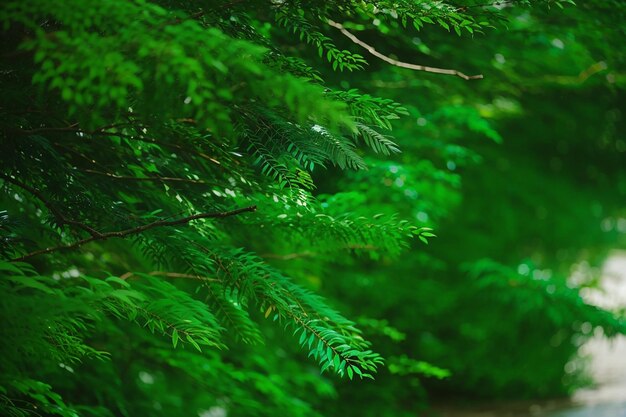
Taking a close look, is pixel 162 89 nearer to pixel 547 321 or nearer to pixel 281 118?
pixel 281 118

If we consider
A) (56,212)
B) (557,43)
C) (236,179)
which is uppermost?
(557,43)

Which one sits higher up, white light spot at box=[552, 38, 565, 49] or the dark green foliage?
white light spot at box=[552, 38, 565, 49]

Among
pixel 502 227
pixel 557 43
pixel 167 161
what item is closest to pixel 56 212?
pixel 167 161

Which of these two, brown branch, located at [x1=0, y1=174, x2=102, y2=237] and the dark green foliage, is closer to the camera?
the dark green foliage

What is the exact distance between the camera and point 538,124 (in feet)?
19.4

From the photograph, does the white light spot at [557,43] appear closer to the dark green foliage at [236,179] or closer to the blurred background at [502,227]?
the blurred background at [502,227]

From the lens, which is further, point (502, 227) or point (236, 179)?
point (502, 227)

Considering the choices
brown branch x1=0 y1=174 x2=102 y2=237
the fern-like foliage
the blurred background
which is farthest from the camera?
the blurred background

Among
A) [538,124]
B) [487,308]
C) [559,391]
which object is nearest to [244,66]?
[538,124]

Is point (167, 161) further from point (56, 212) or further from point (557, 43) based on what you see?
point (557, 43)

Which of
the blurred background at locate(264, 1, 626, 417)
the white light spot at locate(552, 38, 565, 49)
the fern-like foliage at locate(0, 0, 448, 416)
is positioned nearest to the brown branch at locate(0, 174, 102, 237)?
the fern-like foliage at locate(0, 0, 448, 416)

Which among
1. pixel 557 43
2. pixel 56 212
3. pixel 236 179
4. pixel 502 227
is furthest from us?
pixel 502 227

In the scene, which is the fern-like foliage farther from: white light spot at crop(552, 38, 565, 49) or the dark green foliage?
white light spot at crop(552, 38, 565, 49)

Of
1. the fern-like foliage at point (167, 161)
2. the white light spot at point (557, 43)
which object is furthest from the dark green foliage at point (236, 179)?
the white light spot at point (557, 43)
